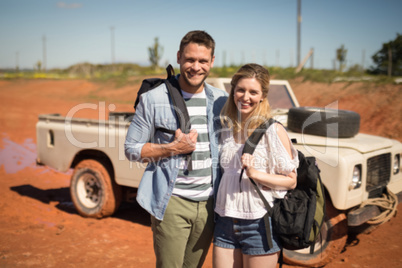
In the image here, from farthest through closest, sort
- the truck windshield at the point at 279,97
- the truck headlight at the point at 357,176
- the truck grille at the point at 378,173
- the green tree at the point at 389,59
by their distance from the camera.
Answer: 1. the green tree at the point at 389,59
2. the truck windshield at the point at 279,97
3. the truck grille at the point at 378,173
4. the truck headlight at the point at 357,176

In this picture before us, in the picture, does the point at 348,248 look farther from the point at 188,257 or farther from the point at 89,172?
the point at 89,172

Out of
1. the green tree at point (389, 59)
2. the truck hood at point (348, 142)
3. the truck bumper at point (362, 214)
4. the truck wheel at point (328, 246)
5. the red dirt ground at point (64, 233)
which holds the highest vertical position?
the green tree at point (389, 59)

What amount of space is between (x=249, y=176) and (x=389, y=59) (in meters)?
18.0

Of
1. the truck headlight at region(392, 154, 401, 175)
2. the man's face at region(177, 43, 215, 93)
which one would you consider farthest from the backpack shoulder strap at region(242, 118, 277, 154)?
the truck headlight at region(392, 154, 401, 175)

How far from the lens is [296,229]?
2113mm

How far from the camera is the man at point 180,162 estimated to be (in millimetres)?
2281

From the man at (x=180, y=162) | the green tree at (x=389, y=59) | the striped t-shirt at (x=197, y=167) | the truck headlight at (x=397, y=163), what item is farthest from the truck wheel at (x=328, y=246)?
the green tree at (x=389, y=59)

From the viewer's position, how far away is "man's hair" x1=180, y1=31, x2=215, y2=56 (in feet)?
7.48

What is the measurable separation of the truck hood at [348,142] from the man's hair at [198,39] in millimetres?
1991

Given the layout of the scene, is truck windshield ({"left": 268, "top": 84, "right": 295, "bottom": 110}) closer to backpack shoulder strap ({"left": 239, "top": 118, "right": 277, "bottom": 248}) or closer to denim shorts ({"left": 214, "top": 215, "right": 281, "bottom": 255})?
backpack shoulder strap ({"left": 239, "top": 118, "right": 277, "bottom": 248})

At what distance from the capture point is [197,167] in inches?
92.0

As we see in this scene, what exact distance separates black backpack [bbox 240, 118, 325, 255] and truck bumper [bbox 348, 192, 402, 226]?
4.91 feet

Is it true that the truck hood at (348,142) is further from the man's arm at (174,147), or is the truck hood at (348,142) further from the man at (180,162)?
the man's arm at (174,147)

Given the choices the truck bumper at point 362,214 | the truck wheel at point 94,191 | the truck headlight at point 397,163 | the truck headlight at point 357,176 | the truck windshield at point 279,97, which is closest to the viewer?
the truck bumper at point 362,214
